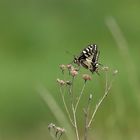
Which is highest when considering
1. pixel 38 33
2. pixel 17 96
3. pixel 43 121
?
pixel 38 33

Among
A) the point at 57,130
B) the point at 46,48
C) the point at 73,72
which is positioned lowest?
the point at 57,130

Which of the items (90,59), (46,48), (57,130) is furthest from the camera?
(46,48)

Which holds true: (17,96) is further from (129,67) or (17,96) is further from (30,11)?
(129,67)

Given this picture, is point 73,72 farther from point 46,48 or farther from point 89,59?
point 46,48

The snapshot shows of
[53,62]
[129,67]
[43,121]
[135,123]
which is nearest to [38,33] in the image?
[53,62]

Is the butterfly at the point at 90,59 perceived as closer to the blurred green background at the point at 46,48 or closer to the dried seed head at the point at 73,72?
the dried seed head at the point at 73,72

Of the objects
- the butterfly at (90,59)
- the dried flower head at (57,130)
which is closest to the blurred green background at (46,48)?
the butterfly at (90,59)

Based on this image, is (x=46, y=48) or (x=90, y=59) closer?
(x=90, y=59)

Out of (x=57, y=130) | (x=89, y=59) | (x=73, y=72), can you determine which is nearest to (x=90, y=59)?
(x=89, y=59)

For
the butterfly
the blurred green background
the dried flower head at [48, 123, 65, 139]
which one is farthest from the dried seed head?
the blurred green background
